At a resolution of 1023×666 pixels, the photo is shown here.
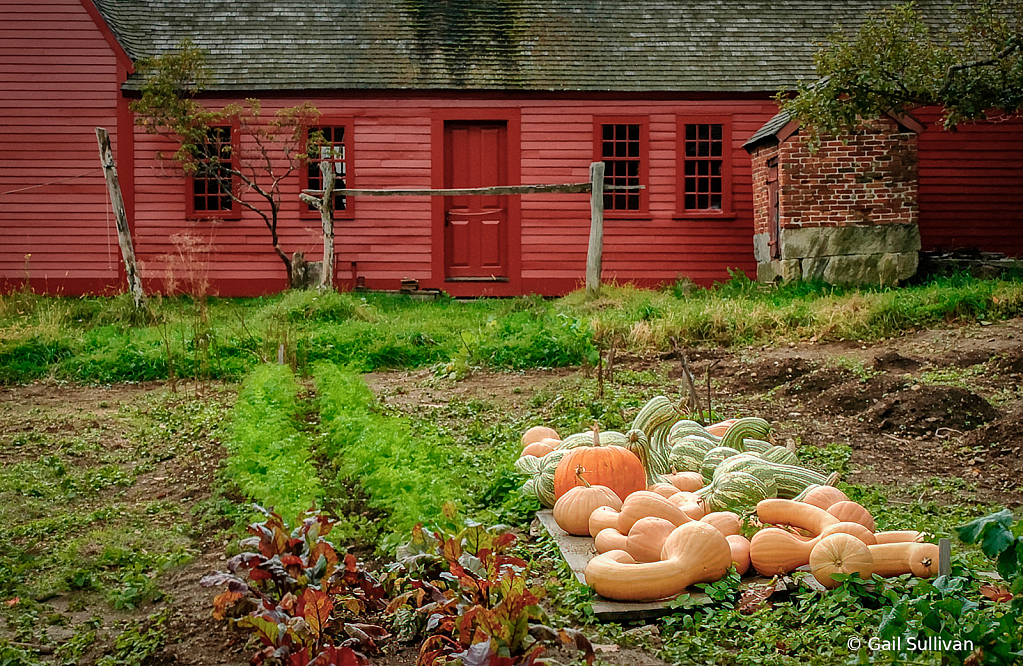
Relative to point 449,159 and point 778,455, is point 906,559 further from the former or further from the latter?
point 449,159

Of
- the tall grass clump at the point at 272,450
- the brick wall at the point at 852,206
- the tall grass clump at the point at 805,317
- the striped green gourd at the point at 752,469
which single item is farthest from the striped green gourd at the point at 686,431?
the brick wall at the point at 852,206

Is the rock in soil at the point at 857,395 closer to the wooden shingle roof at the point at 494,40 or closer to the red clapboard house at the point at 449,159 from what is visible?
the red clapboard house at the point at 449,159

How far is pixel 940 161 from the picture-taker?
1597cm

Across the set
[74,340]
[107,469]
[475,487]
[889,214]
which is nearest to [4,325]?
[74,340]

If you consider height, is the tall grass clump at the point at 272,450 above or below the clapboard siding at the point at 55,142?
below

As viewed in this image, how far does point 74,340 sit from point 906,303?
28.2 feet

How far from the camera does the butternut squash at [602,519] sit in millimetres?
3932

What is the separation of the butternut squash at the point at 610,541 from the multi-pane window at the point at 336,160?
12587 mm

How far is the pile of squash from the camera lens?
3398 mm

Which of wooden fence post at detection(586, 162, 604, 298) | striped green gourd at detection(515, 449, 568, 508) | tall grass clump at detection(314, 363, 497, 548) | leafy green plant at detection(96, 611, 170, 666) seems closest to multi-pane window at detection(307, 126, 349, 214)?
wooden fence post at detection(586, 162, 604, 298)

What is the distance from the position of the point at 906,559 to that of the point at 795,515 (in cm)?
50

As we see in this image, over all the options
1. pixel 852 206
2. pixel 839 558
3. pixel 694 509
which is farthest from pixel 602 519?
pixel 852 206

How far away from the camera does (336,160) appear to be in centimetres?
1583

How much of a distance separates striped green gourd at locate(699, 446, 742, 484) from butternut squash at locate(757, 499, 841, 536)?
2.63ft
